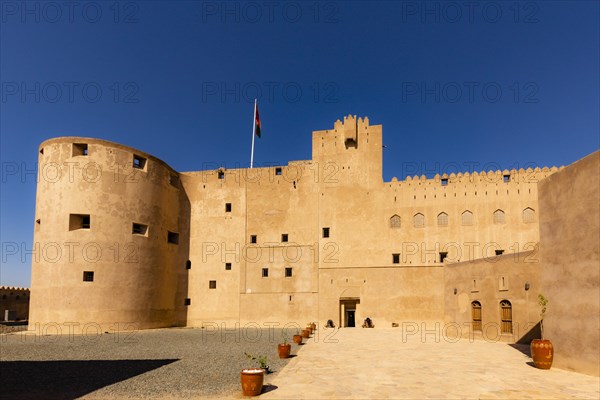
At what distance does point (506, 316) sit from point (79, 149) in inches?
1003

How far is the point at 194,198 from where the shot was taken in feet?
112

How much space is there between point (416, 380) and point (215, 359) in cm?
701

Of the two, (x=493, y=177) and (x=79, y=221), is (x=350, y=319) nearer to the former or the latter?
(x=493, y=177)

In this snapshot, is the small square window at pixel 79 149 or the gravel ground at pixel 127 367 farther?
the small square window at pixel 79 149

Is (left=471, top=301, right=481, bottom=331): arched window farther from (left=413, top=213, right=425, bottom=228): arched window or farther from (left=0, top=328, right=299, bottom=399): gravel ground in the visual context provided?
(left=413, top=213, right=425, bottom=228): arched window

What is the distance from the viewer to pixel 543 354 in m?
12.2

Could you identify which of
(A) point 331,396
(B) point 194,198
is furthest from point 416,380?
(B) point 194,198

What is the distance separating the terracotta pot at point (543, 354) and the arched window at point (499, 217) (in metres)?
16.8

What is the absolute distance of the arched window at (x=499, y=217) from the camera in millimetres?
28150

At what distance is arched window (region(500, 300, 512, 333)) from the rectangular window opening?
2321 cm

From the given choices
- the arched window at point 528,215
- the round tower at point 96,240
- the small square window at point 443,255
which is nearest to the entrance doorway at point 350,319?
the small square window at point 443,255

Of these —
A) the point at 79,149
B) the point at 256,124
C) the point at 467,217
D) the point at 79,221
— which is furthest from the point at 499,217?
the point at 79,149

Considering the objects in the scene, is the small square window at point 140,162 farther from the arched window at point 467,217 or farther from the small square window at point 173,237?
the arched window at point 467,217

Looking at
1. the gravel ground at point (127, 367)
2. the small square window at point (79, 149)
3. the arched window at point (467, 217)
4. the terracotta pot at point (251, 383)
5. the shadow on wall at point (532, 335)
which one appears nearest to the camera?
the terracotta pot at point (251, 383)
